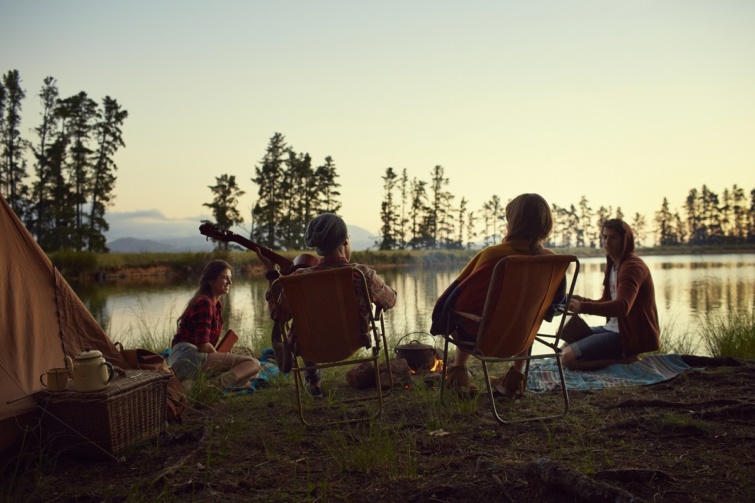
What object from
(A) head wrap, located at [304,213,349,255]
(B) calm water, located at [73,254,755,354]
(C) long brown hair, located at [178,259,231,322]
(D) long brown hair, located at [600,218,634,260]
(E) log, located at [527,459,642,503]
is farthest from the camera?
(B) calm water, located at [73,254,755,354]

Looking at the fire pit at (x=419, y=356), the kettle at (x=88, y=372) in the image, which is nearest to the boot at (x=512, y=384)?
the fire pit at (x=419, y=356)

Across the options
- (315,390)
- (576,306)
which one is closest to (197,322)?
(315,390)

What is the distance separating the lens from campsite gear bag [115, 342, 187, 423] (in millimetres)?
3395

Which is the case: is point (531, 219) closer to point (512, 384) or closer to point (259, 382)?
point (512, 384)

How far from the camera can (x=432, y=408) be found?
132 inches

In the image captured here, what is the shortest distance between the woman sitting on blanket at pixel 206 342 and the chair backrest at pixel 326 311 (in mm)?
1175

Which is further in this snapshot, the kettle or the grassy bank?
the grassy bank

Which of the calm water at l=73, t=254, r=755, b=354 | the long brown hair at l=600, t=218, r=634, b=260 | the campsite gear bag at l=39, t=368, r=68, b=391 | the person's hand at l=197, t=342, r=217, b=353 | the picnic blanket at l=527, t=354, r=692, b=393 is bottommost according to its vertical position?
the calm water at l=73, t=254, r=755, b=354

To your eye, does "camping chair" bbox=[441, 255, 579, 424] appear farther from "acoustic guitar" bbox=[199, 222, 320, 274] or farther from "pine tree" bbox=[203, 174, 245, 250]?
"pine tree" bbox=[203, 174, 245, 250]

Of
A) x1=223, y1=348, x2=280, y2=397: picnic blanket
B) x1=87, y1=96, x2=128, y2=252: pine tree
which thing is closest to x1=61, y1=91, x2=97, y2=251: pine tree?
x1=87, y1=96, x2=128, y2=252: pine tree

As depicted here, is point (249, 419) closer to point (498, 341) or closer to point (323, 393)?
point (323, 393)

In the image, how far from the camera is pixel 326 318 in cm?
334

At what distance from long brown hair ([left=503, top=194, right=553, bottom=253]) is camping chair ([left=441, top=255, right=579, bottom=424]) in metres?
0.29

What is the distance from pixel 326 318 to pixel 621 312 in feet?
7.96
